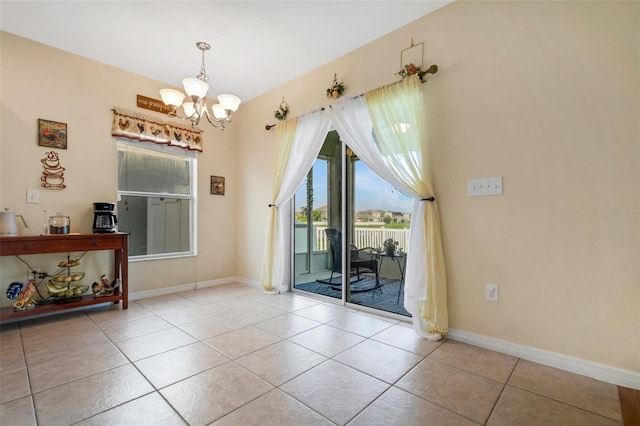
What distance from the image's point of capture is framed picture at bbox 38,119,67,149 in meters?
2.92

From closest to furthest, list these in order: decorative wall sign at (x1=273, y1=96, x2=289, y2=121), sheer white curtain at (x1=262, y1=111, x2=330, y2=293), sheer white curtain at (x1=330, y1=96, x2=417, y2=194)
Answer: sheer white curtain at (x1=330, y1=96, x2=417, y2=194) < sheer white curtain at (x1=262, y1=111, x2=330, y2=293) < decorative wall sign at (x1=273, y1=96, x2=289, y2=121)

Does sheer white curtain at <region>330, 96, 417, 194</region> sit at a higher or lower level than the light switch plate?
higher

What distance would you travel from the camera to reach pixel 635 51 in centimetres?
170

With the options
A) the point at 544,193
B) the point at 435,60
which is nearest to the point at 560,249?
the point at 544,193

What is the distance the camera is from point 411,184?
2.52 metres

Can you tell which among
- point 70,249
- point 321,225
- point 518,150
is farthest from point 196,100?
point 518,150

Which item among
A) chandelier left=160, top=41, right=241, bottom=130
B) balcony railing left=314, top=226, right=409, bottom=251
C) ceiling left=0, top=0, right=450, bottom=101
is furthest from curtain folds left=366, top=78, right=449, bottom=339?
chandelier left=160, top=41, right=241, bottom=130

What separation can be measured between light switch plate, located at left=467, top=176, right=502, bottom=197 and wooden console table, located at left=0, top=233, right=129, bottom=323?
342 centimetres

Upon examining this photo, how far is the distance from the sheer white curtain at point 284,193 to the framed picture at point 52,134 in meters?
2.27


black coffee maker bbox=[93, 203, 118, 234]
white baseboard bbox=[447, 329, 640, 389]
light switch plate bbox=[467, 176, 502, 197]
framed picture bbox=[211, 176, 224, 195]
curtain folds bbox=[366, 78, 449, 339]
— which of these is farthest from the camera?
framed picture bbox=[211, 176, 224, 195]

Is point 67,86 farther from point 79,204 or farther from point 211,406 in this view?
point 211,406

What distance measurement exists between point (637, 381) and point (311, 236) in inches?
120

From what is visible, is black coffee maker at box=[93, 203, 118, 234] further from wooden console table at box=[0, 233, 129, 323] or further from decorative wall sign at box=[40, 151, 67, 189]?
decorative wall sign at box=[40, 151, 67, 189]

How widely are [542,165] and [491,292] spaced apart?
0.98m
